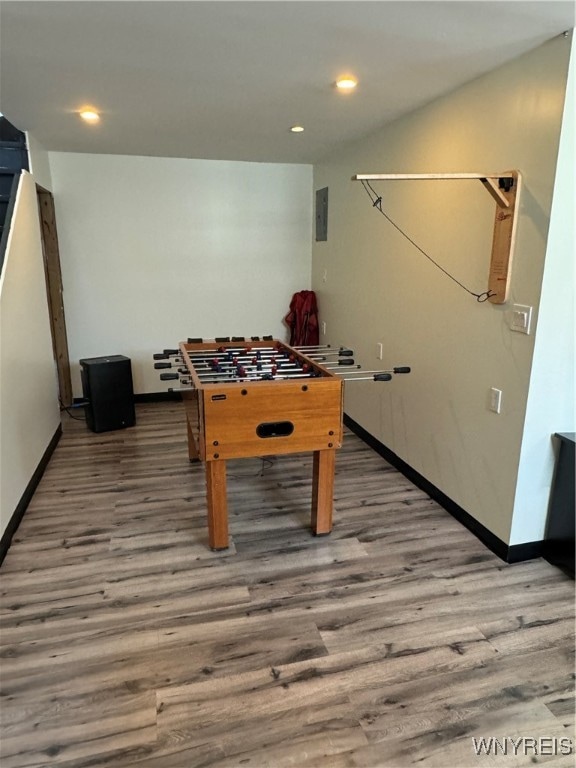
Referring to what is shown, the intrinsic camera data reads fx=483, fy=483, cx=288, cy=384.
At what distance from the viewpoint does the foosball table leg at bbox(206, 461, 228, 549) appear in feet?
8.21

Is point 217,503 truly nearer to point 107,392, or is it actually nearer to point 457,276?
point 457,276

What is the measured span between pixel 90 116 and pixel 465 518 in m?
3.48

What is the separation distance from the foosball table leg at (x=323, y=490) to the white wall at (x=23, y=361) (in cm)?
164

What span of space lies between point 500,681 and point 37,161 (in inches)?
178

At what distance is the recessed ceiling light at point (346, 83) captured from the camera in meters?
2.49

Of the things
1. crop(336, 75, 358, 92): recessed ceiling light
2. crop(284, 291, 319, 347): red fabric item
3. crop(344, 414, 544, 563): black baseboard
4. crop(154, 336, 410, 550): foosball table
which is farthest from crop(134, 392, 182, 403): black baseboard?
crop(336, 75, 358, 92): recessed ceiling light

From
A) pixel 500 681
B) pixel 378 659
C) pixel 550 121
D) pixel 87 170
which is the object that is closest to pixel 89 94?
pixel 87 170

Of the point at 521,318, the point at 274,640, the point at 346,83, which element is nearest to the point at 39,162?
the point at 346,83

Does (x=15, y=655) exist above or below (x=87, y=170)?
below

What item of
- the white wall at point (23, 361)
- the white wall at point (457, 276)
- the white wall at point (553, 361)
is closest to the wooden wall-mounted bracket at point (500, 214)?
the white wall at point (457, 276)

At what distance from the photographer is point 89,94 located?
2744 millimetres

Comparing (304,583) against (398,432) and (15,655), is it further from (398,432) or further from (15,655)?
(398,432)

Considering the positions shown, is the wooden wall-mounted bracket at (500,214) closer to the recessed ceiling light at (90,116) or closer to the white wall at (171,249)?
the recessed ceiling light at (90,116)

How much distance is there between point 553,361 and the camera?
2289 millimetres
